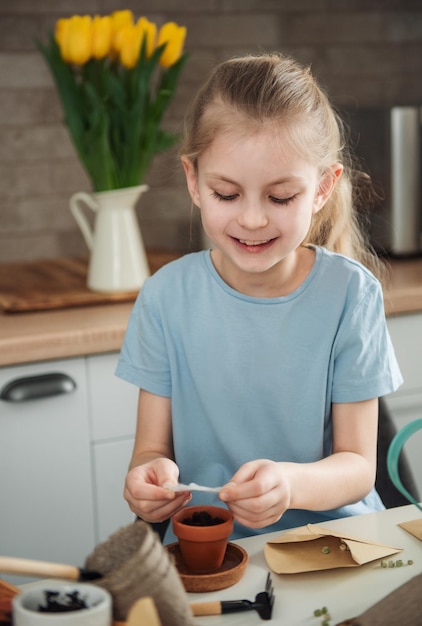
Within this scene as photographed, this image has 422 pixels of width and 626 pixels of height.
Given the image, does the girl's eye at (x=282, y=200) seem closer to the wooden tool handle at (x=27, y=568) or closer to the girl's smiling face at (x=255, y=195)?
the girl's smiling face at (x=255, y=195)

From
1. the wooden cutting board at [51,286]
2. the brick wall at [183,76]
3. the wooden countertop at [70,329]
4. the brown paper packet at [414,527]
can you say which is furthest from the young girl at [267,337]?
the brick wall at [183,76]

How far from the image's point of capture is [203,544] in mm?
994

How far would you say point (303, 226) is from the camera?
123 centimetres

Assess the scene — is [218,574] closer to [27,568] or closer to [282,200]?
[27,568]

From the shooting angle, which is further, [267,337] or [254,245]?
[267,337]

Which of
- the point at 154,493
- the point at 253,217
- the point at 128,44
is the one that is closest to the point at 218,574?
the point at 154,493

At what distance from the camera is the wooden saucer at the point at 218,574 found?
98 cm

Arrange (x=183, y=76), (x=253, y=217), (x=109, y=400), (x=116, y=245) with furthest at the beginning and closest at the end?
(x=183, y=76), (x=116, y=245), (x=109, y=400), (x=253, y=217)

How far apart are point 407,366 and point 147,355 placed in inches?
38.9

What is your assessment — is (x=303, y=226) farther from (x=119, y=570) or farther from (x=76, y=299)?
(x=76, y=299)

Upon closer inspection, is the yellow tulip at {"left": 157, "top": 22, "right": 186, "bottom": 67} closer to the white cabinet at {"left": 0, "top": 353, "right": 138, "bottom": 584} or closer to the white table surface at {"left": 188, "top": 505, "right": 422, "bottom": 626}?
the white cabinet at {"left": 0, "top": 353, "right": 138, "bottom": 584}

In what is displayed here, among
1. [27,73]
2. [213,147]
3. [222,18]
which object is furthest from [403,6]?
[213,147]

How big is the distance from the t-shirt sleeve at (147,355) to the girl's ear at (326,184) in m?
0.29

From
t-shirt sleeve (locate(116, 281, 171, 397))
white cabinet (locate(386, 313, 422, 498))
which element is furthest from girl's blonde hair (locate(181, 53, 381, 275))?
white cabinet (locate(386, 313, 422, 498))
